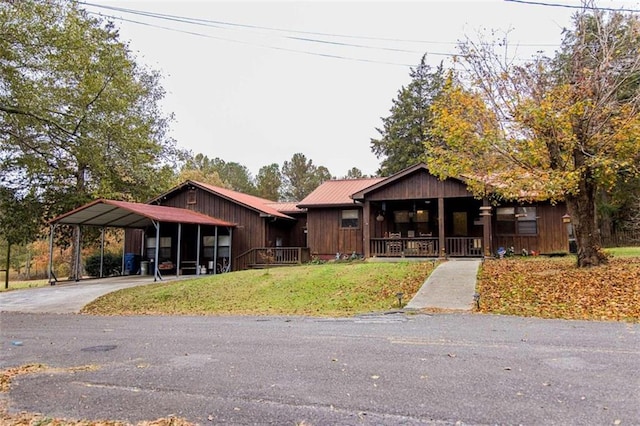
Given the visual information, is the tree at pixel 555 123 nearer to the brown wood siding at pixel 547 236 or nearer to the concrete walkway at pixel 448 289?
the concrete walkway at pixel 448 289

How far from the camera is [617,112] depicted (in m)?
12.2

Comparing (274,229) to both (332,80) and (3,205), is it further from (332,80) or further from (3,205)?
(3,205)

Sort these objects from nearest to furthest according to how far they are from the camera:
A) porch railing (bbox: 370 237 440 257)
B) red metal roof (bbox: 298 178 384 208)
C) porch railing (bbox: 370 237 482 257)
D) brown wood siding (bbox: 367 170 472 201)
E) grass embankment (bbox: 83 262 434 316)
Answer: grass embankment (bbox: 83 262 434 316), brown wood siding (bbox: 367 170 472 201), porch railing (bbox: 370 237 482 257), porch railing (bbox: 370 237 440 257), red metal roof (bbox: 298 178 384 208)

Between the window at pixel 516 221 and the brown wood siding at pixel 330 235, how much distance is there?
6.56 m

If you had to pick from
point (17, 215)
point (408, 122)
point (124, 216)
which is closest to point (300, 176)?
point (408, 122)

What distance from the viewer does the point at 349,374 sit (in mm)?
5062

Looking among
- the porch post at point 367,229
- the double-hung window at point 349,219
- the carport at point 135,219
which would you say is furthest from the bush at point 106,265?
the porch post at point 367,229

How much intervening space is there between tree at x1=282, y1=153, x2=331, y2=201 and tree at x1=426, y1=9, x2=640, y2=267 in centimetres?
4274

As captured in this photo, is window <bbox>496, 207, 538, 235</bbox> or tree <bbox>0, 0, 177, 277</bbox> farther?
window <bbox>496, 207, 538, 235</bbox>

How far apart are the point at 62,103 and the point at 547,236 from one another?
21334 millimetres

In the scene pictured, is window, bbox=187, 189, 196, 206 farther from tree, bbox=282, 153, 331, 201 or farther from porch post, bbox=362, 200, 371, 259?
tree, bbox=282, 153, 331, 201

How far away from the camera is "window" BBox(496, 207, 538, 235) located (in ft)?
62.7

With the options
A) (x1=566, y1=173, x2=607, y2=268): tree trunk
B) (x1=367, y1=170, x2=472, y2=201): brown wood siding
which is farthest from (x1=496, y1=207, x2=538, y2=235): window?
(x1=566, y1=173, x2=607, y2=268): tree trunk

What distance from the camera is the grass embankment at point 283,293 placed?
446 inches
